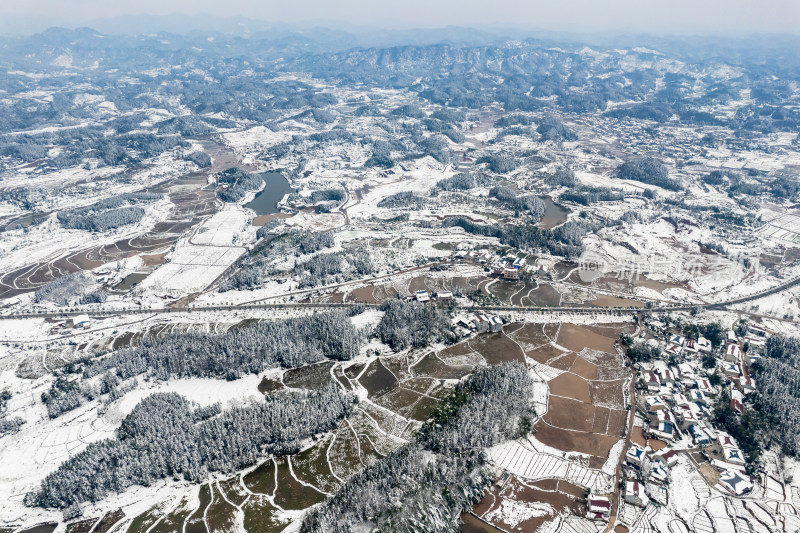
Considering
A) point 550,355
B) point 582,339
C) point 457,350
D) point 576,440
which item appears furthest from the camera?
point 582,339

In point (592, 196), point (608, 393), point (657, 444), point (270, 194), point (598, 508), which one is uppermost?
point (592, 196)

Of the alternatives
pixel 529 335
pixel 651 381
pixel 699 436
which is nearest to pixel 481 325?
pixel 529 335

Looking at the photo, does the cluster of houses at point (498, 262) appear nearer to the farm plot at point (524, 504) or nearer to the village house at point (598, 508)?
the farm plot at point (524, 504)

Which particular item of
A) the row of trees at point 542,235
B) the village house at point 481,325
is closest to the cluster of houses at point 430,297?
the village house at point 481,325

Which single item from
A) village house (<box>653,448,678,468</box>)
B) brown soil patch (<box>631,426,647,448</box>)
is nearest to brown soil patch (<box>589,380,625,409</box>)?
brown soil patch (<box>631,426,647,448</box>)

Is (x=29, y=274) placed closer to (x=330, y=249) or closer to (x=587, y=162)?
(x=330, y=249)

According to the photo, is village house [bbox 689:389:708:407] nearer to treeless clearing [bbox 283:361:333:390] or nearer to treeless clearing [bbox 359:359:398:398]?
treeless clearing [bbox 359:359:398:398]

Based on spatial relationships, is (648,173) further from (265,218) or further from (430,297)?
(265,218)
